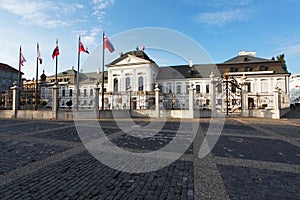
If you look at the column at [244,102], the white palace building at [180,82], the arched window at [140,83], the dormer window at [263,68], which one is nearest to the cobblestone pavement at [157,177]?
the white palace building at [180,82]

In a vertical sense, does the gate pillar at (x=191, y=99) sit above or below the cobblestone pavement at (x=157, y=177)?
above

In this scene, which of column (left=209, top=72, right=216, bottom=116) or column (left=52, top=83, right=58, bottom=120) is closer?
column (left=52, top=83, right=58, bottom=120)

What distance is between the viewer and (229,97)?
2048 centimetres

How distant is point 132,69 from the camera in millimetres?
47438

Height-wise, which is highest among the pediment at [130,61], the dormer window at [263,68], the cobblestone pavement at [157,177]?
the pediment at [130,61]

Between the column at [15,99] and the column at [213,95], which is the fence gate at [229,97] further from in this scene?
the column at [15,99]

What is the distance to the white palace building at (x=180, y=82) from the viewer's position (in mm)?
18641

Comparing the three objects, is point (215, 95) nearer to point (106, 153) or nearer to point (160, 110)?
point (160, 110)

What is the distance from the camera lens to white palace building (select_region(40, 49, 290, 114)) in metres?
18.6

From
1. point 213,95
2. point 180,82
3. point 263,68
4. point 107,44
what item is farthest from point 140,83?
point 213,95

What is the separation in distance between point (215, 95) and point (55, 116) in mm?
15358

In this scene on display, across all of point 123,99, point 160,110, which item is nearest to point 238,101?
point 160,110

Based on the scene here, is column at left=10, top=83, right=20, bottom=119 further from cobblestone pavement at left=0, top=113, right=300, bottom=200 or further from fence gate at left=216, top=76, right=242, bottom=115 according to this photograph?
fence gate at left=216, top=76, right=242, bottom=115

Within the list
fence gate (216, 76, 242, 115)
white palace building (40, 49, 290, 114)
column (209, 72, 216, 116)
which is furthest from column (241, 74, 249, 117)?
column (209, 72, 216, 116)
